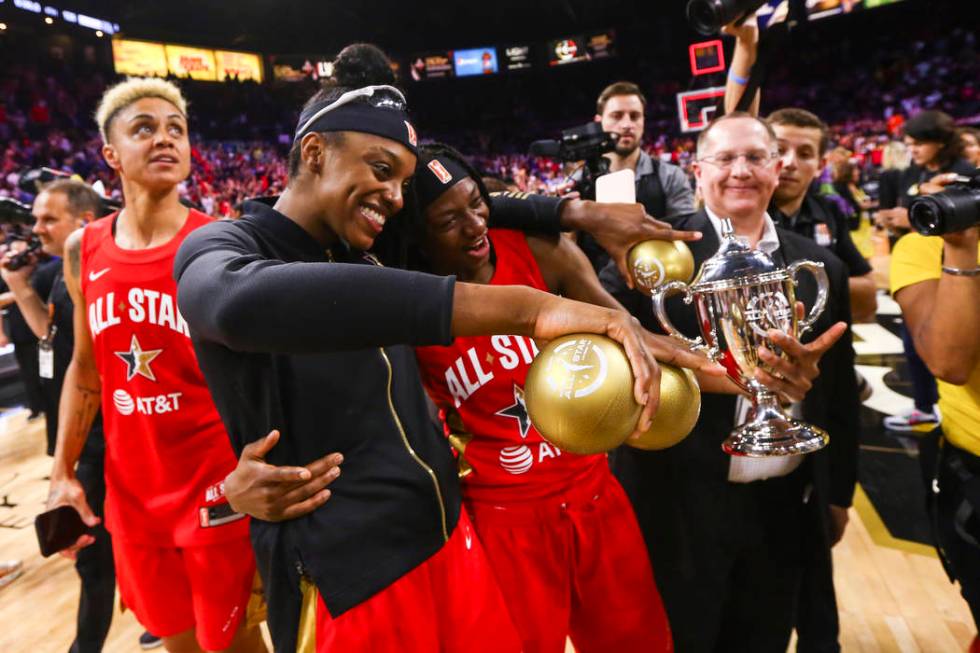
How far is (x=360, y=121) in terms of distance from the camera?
111cm

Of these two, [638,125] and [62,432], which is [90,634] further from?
[638,125]

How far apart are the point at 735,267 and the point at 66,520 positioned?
207 cm

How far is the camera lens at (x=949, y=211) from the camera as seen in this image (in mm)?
1241

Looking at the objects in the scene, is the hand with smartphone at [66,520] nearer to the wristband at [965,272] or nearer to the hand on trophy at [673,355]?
the hand on trophy at [673,355]

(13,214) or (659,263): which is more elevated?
(13,214)

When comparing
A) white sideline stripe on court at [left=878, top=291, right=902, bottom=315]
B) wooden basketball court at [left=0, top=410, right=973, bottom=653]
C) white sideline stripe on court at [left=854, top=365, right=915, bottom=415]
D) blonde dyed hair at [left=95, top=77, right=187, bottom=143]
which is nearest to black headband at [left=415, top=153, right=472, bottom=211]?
blonde dyed hair at [left=95, top=77, right=187, bottom=143]

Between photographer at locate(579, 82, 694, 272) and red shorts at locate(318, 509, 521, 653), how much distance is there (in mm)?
2266

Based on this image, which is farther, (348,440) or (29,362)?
(29,362)

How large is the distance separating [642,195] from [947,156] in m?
2.01

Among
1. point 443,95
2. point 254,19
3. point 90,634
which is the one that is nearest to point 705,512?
point 90,634

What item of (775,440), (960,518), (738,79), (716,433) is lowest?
(960,518)

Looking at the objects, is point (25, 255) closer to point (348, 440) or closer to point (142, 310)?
point (142, 310)

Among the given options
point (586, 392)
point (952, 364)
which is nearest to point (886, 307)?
point (952, 364)

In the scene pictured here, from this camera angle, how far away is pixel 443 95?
2620 centimetres
